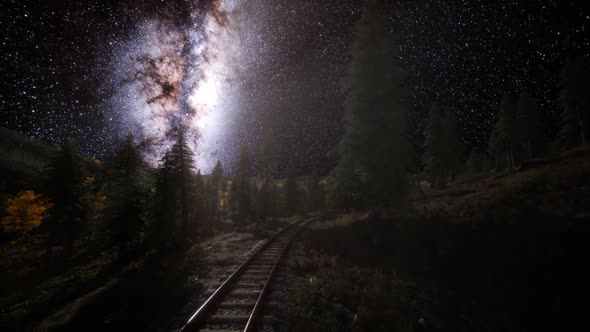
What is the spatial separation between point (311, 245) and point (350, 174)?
5154 mm

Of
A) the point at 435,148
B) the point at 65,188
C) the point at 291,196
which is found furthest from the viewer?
the point at 291,196

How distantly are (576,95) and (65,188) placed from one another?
7140 centimetres

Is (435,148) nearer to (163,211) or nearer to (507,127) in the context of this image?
(507,127)

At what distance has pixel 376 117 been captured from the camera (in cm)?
1512

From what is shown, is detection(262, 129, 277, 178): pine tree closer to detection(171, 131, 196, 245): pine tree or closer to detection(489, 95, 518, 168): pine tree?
detection(171, 131, 196, 245): pine tree

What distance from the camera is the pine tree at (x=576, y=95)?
38219mm

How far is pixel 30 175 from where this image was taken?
72.3 metres

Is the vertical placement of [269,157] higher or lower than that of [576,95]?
lower

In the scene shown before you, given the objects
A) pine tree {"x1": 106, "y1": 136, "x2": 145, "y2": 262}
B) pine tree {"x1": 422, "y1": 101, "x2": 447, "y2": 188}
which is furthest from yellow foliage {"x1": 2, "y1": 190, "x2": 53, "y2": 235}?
pine tree {"x1": 422, "y1": 101, "x2": 447, "y2": 188}

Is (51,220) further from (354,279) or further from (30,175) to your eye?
(30,175)

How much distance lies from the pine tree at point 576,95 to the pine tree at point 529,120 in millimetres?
3412

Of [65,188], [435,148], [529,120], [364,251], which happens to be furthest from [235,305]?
[529,120]

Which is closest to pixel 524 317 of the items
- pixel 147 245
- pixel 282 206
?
pixel 147 245

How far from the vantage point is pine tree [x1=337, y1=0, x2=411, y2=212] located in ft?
47.8
